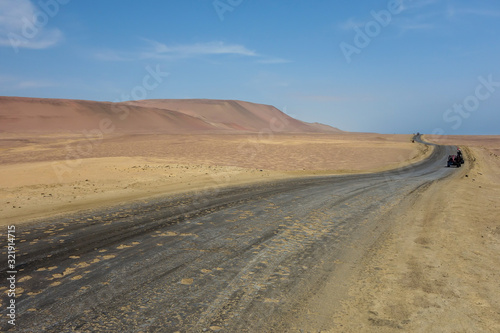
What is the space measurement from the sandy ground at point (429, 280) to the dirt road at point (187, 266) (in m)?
0.34

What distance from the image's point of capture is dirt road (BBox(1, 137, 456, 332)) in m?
3.67

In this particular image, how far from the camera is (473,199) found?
11.7 m

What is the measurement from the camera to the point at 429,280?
16.0ft

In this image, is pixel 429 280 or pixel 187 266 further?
pixel 187 266

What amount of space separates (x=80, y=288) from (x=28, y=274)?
1121 mm

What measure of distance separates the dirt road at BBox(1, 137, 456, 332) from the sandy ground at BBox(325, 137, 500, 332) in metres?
0.34

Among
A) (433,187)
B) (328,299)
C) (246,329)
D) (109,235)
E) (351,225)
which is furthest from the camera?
(433,187)

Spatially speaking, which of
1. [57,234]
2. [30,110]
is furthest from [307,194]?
[30,110]

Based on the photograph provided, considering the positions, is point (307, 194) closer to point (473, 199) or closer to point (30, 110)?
point (473, 199)

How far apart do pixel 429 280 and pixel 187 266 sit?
12.4 feet

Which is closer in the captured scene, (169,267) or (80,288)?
(80,288)

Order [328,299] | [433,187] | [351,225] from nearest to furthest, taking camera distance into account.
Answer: [328,299] → [351,225] → [433,187]

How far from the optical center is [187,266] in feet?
16.8

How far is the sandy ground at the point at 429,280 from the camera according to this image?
12.3 ft
